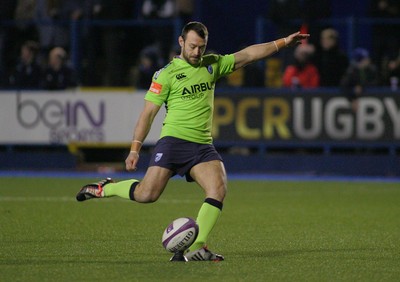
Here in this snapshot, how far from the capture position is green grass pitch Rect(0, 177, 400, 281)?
27.5 feet

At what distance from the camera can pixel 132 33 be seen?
2150cm

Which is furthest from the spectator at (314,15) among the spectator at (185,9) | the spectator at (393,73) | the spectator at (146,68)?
the spectator at (146,68)

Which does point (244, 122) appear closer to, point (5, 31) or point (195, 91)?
point (5, 31)

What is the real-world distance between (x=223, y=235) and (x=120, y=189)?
1.90 metres

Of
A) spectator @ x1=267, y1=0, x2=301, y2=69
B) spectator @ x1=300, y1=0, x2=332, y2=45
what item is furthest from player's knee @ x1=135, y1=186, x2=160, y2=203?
spectator @ x1=300, y1=0, x2=332, y2=45

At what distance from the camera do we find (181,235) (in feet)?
28.9

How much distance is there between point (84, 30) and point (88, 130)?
6.66ft

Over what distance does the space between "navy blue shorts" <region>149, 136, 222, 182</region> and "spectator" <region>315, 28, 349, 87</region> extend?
10.6 meters

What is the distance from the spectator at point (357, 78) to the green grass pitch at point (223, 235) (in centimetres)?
228

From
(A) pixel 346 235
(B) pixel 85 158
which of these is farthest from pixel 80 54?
(A) pixel 346 235

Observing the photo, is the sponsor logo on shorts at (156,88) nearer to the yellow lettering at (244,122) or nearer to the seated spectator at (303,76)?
the seated spectator at (303,76)

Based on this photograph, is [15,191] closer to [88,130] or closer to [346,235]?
[88,130]

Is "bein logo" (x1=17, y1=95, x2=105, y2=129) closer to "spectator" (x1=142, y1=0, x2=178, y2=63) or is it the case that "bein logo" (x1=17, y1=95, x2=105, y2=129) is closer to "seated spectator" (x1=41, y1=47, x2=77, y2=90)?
"seated spectator" (x1=41, y1=47, x2=77, y2=90)

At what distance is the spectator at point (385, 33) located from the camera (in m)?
20.3
